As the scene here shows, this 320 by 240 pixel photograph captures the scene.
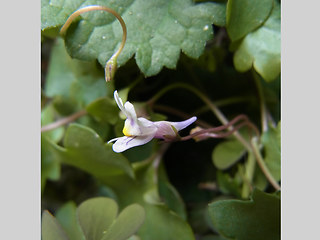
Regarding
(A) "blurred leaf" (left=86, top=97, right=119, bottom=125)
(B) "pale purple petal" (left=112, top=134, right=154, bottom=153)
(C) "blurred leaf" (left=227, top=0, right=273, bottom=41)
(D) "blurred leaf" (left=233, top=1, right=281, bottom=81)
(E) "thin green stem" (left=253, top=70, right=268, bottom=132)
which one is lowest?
(E) "thin green stem" (left=253, top=70, right=268, bottom=132)

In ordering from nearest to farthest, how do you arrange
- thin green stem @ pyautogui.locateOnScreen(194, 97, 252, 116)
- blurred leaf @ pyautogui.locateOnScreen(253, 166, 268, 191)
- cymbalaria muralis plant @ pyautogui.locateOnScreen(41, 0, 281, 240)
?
cymbalaria muralis plant @ pyautogui.locateOnScreen(41, 0, 281, 240) → blurred leaf @ pyautogui.locateOnScreen(253, 166, 268, 191) → thin green stem @ pyautogui.locateOnScreen(194, 97, 252, 116)

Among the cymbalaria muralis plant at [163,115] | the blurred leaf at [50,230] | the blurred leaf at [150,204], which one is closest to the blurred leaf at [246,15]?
the cymbalaria muralis plant at [163,115]

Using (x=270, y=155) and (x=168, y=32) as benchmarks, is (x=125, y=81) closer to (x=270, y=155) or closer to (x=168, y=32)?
(x=168, y=32)

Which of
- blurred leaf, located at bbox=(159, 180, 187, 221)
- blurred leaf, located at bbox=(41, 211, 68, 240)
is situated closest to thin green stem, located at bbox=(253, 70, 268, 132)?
blurred leaf, located at bbox=(159, 180, 187, 221)

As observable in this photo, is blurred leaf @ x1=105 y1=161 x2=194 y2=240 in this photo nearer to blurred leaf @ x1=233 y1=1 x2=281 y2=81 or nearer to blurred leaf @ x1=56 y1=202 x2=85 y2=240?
blurred leaf @ x1=56 y1=202 x2=85 y2=240
